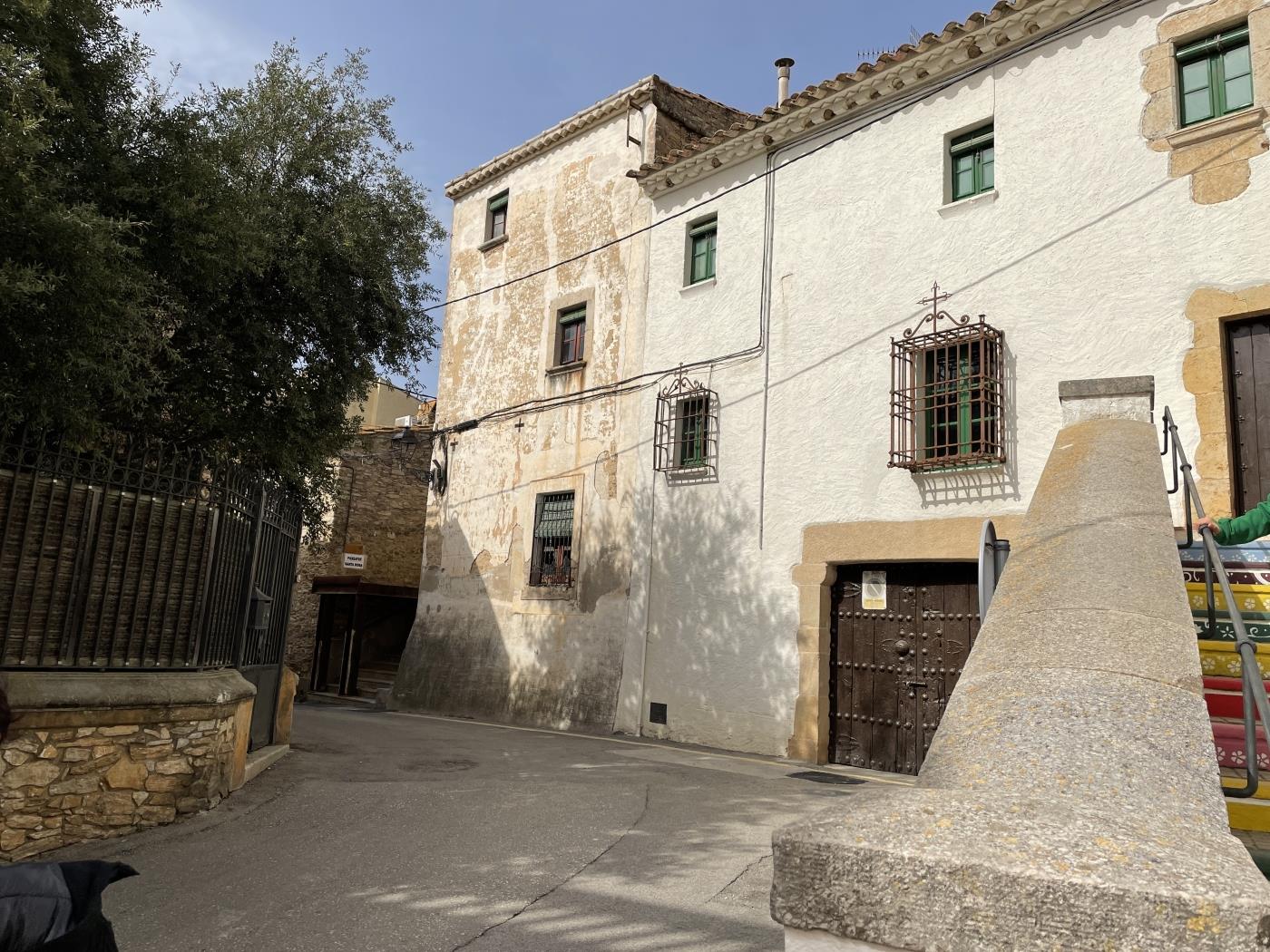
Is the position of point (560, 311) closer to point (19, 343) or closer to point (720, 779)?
point (720, 779)

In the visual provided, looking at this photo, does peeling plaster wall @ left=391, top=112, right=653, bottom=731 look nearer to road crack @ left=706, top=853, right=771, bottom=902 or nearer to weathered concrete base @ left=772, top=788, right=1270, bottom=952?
road crack @ left=706, top=853, right=771, bottom=902

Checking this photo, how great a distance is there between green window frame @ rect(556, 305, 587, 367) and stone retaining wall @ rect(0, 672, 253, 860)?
8646 mm

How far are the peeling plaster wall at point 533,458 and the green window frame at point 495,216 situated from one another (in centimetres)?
23

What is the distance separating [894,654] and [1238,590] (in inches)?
176

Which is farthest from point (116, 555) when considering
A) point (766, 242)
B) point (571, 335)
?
point (571, 335)

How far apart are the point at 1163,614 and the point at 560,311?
12.3 meters

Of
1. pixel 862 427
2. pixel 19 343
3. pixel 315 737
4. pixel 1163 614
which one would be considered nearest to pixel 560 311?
pixel 862 427

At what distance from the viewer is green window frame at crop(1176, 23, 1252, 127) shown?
793cm

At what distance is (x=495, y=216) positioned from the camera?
642 inches

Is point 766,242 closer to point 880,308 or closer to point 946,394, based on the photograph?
point 880,308

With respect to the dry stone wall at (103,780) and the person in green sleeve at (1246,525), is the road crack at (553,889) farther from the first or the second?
the person in green sleeve at (1246,525)

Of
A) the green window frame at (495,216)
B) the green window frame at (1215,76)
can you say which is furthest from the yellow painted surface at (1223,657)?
the green window frame at (495,216)

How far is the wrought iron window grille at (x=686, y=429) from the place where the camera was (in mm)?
11445

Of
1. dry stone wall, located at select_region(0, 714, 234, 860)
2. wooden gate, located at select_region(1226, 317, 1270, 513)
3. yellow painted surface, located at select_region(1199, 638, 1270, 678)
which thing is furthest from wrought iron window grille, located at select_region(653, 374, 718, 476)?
yellow painted surface, located at select_region(1199, 638, 1270, 678)
